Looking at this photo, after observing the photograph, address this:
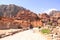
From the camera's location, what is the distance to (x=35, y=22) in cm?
8881

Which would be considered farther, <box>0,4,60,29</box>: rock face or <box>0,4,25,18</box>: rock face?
<box>0,4,25,18</box>: rock face

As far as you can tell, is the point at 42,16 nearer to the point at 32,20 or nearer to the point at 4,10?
the point at 32,20

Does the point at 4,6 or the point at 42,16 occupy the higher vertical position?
the point at 4,6

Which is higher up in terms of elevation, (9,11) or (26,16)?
(9,11)

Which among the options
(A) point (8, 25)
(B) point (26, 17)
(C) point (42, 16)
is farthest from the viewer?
(C) point (42, 16)

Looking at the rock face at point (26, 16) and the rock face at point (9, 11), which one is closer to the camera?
the rock face at point (26, 16)

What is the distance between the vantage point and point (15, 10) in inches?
4628

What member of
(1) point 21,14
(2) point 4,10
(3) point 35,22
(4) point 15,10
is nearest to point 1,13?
(2) point 4,10

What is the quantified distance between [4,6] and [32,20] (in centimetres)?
4134

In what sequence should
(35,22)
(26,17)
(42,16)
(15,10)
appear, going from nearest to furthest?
(35,22) → (26,17) → (42,16) → (15,10)

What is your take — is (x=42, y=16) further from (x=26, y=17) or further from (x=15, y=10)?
(x=15, y=10)

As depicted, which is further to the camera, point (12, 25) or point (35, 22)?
point (35, 22)

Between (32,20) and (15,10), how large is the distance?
92.7 feet

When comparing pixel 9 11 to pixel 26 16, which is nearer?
pixel 26 16
